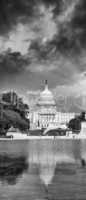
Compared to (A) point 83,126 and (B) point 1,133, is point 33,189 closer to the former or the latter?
(B) point 1,133

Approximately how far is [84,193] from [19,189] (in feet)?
7.28

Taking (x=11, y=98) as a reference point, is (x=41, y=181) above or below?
below

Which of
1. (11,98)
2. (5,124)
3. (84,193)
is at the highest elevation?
(11,98)

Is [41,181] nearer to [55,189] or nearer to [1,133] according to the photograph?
[55,189]

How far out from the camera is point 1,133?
83.3 metres

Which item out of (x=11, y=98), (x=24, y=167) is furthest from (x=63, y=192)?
(x=11, y=98)

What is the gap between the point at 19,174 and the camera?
16.6 m

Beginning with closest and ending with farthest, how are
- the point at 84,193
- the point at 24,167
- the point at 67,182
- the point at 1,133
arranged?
the point at 84,193
the point at 67,182
the point at 24,167
the point at 1,133

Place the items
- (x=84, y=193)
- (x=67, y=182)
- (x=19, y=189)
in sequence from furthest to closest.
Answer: (x=67, y=182) < (x=19, y=189) < (x=84, y=193)

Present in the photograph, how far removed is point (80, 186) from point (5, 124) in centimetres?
7178

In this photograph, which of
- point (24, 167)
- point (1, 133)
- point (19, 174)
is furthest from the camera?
point (1, 133)

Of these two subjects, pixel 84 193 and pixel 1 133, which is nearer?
pixel 84 193

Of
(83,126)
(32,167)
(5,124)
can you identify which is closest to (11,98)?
(83,126)

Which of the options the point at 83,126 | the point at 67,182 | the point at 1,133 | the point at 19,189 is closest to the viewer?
the point at 19,189
